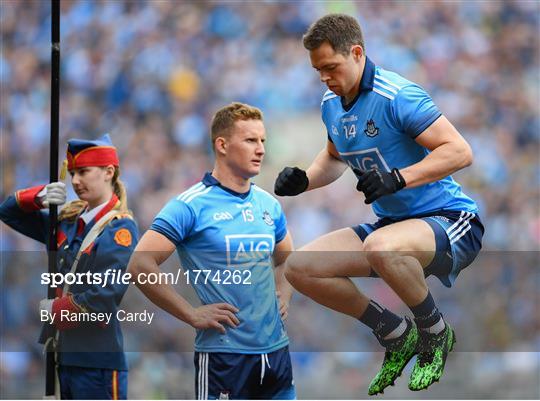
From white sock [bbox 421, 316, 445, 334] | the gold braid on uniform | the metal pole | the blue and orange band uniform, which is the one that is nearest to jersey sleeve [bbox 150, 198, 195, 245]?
the blue and orange band uniform

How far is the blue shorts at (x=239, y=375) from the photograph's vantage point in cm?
512

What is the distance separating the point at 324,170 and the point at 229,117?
0.52 metres

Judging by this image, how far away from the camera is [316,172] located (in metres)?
5.27

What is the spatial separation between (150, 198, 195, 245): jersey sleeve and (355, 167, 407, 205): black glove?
3.01ft

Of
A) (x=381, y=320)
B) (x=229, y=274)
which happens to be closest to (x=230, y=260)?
(x=229, y=274)

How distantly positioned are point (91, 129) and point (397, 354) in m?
6.28

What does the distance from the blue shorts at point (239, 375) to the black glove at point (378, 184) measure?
3.48 ft

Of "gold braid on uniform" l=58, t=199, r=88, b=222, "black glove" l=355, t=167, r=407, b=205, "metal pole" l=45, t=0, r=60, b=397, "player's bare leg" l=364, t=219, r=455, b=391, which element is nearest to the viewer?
"black glove" l=355, t=167, r=407, b=205

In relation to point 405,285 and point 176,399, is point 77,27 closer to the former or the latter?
point 176,399

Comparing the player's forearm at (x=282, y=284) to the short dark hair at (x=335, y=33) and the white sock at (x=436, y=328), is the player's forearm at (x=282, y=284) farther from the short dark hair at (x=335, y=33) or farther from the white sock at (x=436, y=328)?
the short dark hair at (x=335, y=33)

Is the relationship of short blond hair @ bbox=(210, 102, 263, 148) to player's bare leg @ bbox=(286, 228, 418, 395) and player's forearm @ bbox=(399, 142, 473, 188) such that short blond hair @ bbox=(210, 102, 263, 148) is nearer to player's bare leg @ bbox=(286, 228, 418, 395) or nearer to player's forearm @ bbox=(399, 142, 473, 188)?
player's bare leg @ bbox=(286, 228, 418, 395)

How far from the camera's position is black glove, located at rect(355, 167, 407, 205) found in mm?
4492

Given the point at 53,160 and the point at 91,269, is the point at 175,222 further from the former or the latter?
the point at 53,160

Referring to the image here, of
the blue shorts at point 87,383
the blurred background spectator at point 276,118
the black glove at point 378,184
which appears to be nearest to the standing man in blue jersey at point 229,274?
the blue shorts at point 87,383
